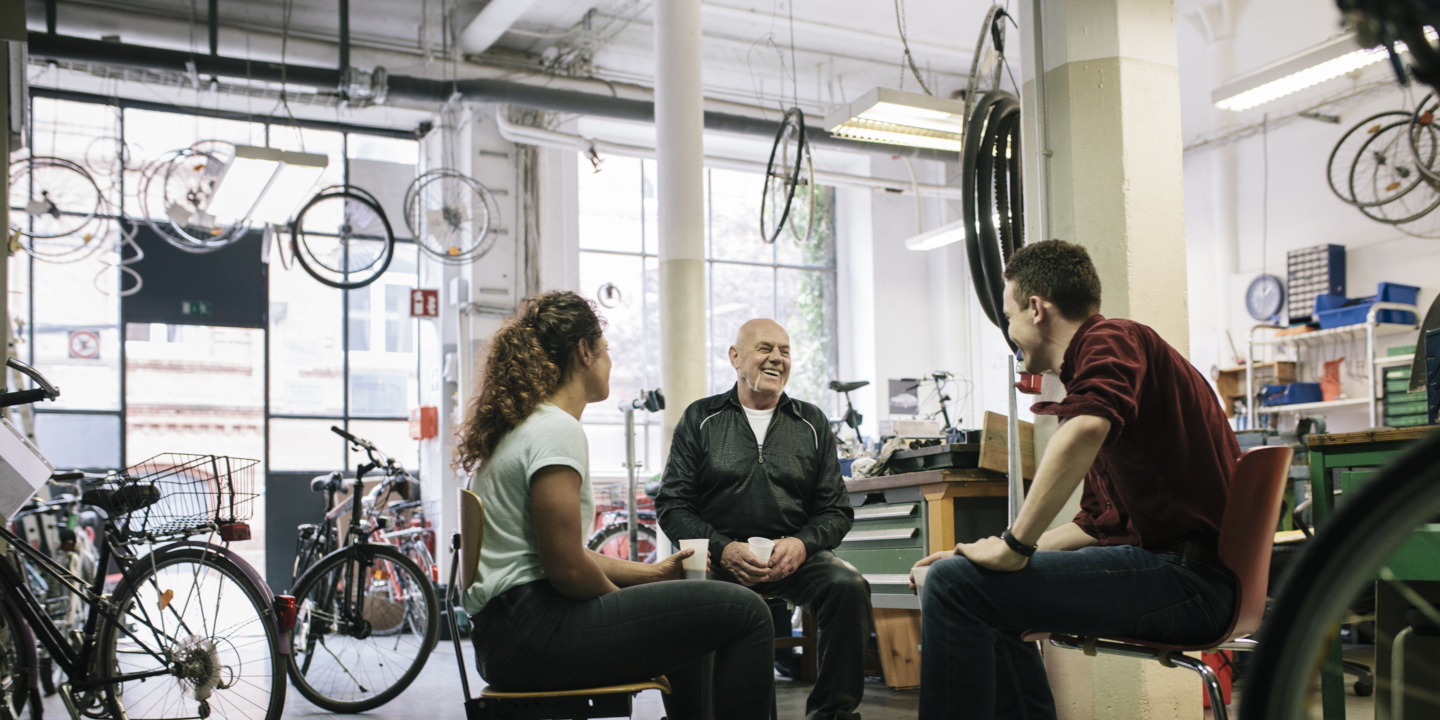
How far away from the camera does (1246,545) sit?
83.2 inches

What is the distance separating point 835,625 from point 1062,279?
1.29 metres

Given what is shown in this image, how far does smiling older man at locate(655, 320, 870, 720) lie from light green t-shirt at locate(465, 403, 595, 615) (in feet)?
3.67

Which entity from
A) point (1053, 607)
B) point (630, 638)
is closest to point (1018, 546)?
point (1053, 607)

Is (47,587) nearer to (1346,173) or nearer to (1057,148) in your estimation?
(1057,148)

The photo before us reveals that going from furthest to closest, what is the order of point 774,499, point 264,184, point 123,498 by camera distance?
point 264,184 → point 774,499 → point 123,498

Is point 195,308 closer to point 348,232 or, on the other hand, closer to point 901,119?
point 348,232

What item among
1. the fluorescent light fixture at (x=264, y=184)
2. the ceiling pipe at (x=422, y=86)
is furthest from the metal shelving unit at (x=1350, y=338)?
the fluorescent light fixture at (x=264, y=184)

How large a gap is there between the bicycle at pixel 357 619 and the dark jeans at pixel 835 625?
197 cm

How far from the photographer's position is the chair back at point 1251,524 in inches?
81.5

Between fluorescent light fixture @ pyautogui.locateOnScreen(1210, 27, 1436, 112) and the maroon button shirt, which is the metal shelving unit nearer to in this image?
fluorescent light fixture @ pyautogui.locateOnScreen(1210, 27, 1436, 112)

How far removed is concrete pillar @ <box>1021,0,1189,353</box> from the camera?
136 inches

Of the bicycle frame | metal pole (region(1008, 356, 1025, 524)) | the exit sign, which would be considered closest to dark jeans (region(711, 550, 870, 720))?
metal pole (region(1008, 356, 1025, 524))

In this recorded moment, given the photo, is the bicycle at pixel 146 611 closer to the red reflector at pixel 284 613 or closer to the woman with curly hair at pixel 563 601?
the red reflector at pixel 284 613

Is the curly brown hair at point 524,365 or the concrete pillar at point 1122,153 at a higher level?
the concrete pillar at point 1122,153
